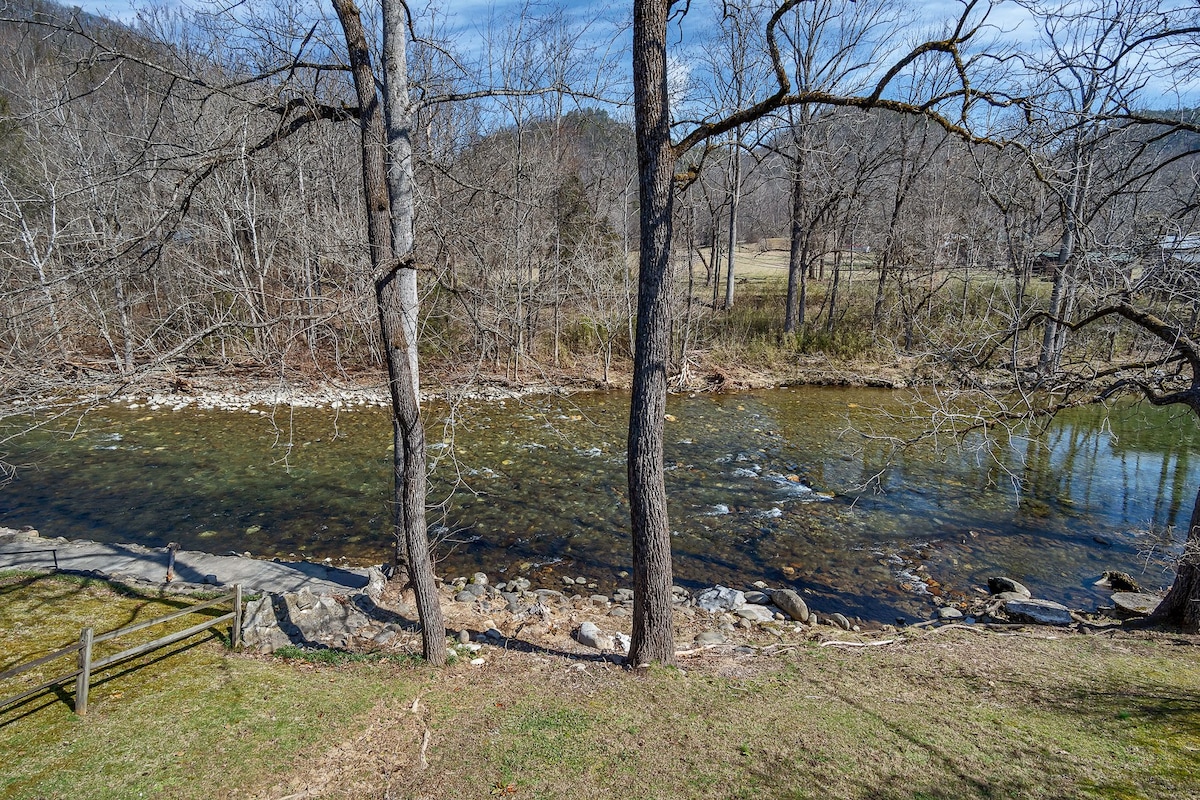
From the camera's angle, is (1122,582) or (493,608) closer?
(493,608)

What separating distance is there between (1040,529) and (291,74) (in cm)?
1199

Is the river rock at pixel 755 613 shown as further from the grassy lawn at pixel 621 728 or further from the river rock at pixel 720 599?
the grassy lawn at pixel 621 728

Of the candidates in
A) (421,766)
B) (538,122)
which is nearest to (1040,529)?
(421,766)

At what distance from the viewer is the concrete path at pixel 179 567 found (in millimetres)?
7293

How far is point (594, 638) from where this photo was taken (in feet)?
21.7

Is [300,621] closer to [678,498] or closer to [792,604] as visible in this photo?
[792,604]

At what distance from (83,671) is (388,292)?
3.48 metres

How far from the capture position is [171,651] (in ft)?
18.2

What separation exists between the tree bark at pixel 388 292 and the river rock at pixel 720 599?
11.9ft

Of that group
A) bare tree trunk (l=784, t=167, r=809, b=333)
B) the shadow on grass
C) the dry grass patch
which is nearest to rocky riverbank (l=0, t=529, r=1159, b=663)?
the shadow on grass

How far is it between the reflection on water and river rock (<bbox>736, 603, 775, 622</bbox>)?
83 cm

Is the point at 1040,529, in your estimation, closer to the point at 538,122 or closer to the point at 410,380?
the point at 410,380

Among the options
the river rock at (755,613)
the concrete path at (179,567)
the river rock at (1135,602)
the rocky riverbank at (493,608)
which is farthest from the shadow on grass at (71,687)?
the river rock at (1135,602)

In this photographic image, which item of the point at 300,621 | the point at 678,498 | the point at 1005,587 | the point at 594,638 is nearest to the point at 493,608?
the point at 594,638
